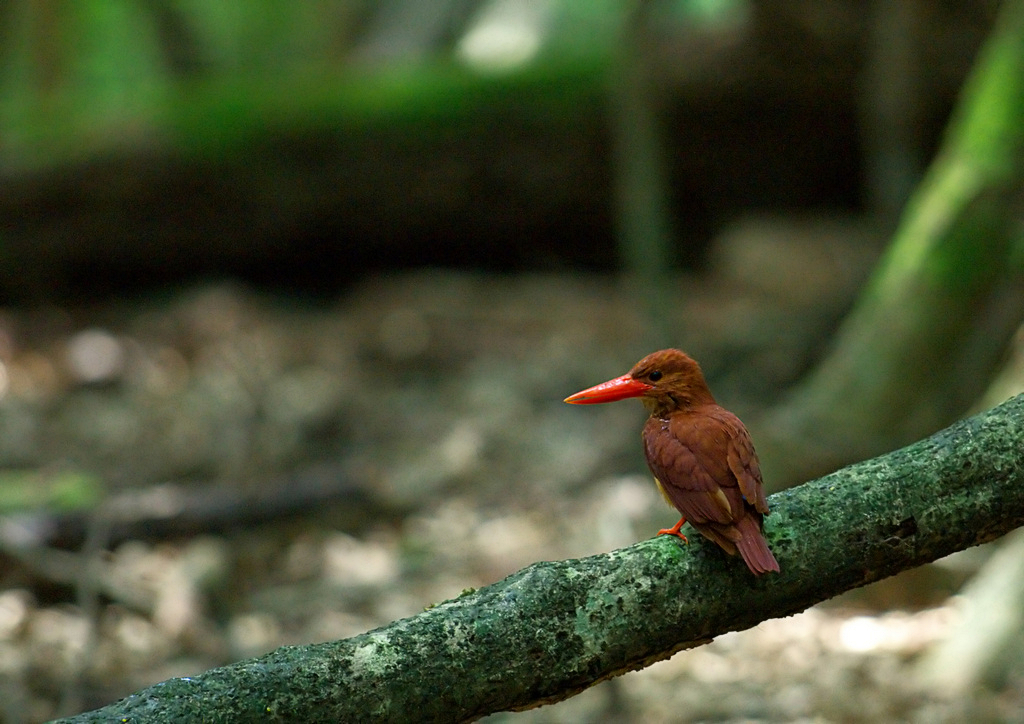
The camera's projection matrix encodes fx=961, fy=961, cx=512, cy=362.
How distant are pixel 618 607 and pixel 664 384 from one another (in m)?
0.60

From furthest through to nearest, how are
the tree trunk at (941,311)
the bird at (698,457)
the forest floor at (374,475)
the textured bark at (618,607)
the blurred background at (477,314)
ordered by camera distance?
the tree trunk at (941,311)
the blurred background at (477,314)
the forest floor at (374,475)
the bird at (698,457)
the textured bark at (618,607)

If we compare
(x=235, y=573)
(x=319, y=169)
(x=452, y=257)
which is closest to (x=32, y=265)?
(x=319, y=169)

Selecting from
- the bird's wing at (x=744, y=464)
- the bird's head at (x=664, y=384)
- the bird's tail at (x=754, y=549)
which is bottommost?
the bird's tail at (x=754, y=549)

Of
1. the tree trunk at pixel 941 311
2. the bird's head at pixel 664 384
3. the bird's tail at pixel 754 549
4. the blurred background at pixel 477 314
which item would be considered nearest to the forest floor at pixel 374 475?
the blurred background at pixel 477 314

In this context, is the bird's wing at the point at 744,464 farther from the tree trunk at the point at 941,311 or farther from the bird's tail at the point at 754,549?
the tree trunk at the point at 941,311

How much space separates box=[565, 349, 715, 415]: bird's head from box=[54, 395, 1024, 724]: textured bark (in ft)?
1.10

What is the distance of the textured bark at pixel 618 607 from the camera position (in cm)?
161

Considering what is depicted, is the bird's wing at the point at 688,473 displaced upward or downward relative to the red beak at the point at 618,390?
downward

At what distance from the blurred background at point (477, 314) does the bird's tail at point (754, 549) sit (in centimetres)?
194

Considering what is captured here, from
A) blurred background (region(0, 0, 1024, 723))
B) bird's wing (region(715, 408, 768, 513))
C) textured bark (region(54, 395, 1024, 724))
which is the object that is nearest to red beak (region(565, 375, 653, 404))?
bird's wing (region(715, 408, 768, 513))

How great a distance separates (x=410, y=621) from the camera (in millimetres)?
1688

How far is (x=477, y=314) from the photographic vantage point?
8.01 m

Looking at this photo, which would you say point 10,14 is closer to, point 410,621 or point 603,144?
point 603,144

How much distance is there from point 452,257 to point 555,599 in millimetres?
7551
